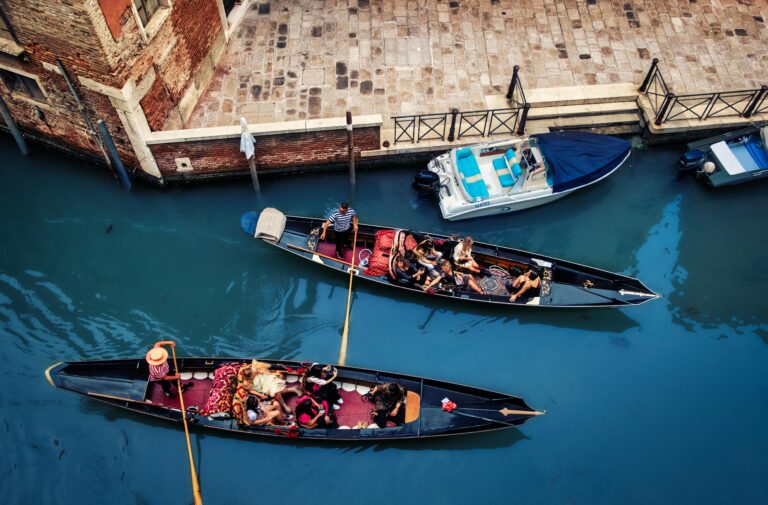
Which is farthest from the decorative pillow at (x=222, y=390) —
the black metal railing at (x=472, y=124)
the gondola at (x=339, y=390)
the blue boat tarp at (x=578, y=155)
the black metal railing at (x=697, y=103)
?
the black metal railing at (x=697, y=103)

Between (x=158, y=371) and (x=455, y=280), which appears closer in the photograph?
(x=158, y=371)

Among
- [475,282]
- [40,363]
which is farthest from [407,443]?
[40,363]

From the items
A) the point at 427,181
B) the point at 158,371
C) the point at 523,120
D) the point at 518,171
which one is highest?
the point at 523,120

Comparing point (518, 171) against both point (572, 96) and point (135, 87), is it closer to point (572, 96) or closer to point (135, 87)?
point (572, 96)

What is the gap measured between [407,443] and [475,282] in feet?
11.6

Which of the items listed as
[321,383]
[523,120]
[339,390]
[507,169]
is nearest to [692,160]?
[523,120]

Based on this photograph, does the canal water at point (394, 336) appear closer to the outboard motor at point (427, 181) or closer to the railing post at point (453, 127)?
the outboard motor at point (427, 181)

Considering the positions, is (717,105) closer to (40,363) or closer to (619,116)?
(619,116)

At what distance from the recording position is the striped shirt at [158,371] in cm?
1112

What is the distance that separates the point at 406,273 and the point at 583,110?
238 inches

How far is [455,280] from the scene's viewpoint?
43.2 feet

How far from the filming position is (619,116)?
15.4 meters

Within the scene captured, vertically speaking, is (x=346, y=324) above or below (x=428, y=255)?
below

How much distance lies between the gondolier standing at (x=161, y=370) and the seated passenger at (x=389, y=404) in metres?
3.58
